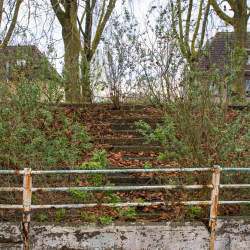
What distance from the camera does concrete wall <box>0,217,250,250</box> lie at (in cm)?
314

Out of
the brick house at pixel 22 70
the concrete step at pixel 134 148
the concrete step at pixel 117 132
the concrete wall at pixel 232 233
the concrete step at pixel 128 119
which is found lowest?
the concrete wall at pixel 232 233

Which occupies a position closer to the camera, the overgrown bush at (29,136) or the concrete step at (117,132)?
the overgrown bush at (29,136)

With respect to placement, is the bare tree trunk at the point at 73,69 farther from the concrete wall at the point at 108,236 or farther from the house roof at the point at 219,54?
the concrete wall at the point at 108,236

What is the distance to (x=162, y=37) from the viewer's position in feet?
18.7

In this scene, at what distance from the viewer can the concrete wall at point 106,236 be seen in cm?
314

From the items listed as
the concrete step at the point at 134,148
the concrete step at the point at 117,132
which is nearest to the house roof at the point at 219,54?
the concrete step at the point at 134,148

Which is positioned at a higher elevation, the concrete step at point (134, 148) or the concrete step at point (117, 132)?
the concrete step at point (117, 132)

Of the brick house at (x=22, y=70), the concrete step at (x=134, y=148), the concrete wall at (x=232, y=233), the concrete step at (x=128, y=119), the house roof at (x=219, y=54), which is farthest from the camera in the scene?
the concrete step at (x=128, y=119)

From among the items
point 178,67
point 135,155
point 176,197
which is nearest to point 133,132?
point 135,155

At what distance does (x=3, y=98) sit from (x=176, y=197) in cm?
400

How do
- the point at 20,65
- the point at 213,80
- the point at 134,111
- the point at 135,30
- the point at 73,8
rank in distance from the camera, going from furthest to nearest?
the point at 73,8, the point at 134,111, the point at 135,30, the point at 20,65, the point at 213,80

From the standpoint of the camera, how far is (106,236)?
3168 mm

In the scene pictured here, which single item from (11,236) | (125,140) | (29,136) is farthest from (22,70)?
(11,236)

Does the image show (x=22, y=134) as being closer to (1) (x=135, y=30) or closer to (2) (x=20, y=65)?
(2) (x=20, y=65)
